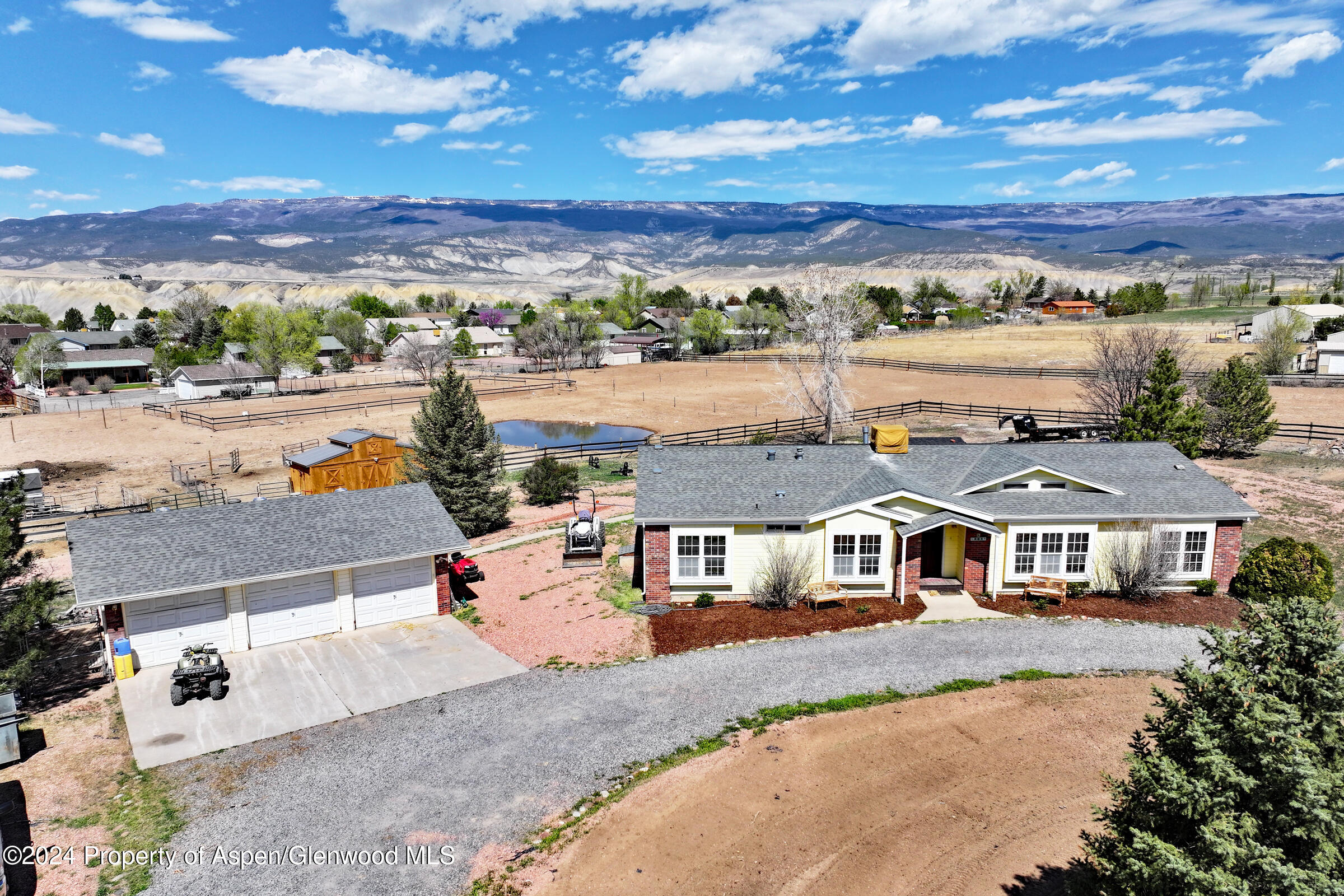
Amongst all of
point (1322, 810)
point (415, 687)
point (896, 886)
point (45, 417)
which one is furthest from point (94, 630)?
point (45, 417)

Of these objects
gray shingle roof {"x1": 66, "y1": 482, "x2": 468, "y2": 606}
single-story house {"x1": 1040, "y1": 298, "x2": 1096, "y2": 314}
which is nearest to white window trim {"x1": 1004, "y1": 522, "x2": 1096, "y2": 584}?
gray shingle roof {"x1": 66, "y1": 482, "x2": 468, "y2": 606}

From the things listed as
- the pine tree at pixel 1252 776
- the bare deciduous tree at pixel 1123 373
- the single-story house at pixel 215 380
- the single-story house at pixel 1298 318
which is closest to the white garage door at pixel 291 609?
the pine tree at pixel 1252 776

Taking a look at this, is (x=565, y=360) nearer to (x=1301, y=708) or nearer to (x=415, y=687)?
(x=415, y=687)

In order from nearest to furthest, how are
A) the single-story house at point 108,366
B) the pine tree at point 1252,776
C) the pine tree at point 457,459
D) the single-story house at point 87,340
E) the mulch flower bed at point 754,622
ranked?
the pine tree at point 1252,776 < the mulch flower bed at point 754,622 < the pine tree at point 457,459 < the single-story house at point 108,366 < the single-story house at point 87,340

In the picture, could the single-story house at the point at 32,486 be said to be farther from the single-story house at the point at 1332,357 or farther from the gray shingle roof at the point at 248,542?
the single-story house at the point at 1332,357

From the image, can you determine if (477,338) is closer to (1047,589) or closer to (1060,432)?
(1060,432)

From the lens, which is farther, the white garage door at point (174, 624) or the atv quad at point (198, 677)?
the white garage door at point (174, 624)
